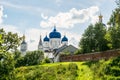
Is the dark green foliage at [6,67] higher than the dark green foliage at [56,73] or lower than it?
higher

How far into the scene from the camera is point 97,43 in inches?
2383

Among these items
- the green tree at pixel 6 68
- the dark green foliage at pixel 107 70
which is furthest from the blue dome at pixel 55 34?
the green tree at pixel 6 68

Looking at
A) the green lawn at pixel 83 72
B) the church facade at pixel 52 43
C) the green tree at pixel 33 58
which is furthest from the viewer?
the church facade at pixel 52 43

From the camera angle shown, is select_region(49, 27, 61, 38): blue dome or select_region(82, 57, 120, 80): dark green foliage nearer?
select_region(82, 57, 120, 80): dark green foliage

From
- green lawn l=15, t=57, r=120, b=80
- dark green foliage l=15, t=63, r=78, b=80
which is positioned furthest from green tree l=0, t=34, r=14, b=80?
dark green foliage l=15, t=63, r=78, b=80

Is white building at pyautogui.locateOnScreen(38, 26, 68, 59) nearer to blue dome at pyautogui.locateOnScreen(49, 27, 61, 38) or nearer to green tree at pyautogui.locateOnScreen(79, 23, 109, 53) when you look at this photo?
blue dome at pyautogui.locateOnScreen(49, 27, 61, 38)

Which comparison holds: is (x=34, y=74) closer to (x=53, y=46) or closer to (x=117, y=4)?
(x=117, y=4)

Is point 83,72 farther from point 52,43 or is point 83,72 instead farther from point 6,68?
point 52,43

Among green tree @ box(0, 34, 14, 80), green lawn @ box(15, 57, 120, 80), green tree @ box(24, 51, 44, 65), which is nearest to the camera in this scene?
green tree @ box(0, 34, 14, 80)

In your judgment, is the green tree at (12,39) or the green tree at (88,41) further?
the green tree at (88,41)

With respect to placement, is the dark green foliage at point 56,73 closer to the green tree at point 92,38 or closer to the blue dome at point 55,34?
the green tree at point 92,38

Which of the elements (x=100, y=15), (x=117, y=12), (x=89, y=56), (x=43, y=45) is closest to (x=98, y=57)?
(x=89, y=56)

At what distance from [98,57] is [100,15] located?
120 ft

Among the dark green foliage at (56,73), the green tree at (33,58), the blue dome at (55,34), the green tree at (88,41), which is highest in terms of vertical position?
the blue dome at (55,34)
